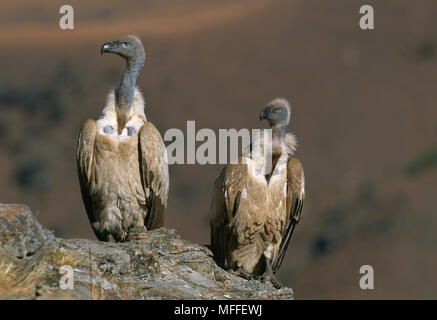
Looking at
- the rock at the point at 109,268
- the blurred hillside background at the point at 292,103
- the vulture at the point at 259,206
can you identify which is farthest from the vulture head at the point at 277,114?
the blurred hillside background at the point at 292,103

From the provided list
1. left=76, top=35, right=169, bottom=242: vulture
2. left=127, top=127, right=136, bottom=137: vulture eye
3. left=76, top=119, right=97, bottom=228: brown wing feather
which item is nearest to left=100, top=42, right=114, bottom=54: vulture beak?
left=76, top=35, right=169, bottom=242: vulture

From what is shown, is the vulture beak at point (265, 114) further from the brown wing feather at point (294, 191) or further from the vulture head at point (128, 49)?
the vulture head at point (128, 49)

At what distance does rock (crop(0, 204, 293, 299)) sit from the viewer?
7188 mm

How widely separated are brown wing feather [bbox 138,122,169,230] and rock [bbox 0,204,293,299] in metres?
0.74

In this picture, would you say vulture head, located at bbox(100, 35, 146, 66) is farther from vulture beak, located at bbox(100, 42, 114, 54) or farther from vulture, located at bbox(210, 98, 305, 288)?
vulture, located at bbox(210, 98, 305, 288)

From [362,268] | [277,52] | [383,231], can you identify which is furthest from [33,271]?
[277,52]

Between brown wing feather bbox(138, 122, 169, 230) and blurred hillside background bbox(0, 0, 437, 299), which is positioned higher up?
blurred hillside background bbox(0, 0, 437, 299)

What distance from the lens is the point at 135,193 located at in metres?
10.6

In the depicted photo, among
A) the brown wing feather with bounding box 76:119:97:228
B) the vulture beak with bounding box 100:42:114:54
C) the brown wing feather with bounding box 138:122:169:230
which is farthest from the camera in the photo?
Answer: the vulture beak with bounding box 100:42:114:54

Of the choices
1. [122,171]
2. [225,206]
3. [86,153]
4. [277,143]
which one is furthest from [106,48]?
[225,206]

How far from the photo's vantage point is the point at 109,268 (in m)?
8.38

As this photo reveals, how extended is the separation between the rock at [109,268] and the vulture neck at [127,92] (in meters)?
1.54

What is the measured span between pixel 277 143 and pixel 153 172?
61.7 inches

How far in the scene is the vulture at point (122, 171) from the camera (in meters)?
10.4
